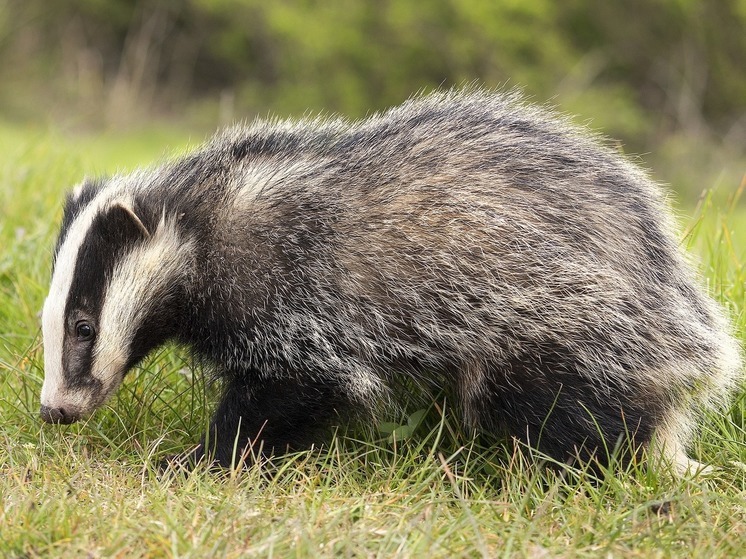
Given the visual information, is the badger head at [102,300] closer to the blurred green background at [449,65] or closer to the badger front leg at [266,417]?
the badger front leg at [266,417]

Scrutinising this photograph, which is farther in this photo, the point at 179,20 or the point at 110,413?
the point at 179,20

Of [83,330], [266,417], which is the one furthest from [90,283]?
[266,417]

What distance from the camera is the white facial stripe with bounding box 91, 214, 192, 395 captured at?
416 centimetres

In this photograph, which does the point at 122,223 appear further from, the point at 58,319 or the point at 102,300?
the point at 58,319

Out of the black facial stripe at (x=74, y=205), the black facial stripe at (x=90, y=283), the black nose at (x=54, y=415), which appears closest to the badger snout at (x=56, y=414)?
the black nose at (x=54, y=415)

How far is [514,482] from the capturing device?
12.9 ft

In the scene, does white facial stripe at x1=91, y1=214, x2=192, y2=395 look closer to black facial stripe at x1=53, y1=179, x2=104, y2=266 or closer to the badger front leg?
black facial stripe at x1=53, y1=179, x2=104, y2=266

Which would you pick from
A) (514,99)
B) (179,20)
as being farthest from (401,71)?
(514,99)

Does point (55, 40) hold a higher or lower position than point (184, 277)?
lower

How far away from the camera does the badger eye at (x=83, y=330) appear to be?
4129 millimetres

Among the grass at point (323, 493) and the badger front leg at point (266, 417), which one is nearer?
the grass at point (323, 493)

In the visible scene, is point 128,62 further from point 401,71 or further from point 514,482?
point 514,482

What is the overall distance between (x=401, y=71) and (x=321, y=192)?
1547cm

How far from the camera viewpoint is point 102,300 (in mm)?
4145
